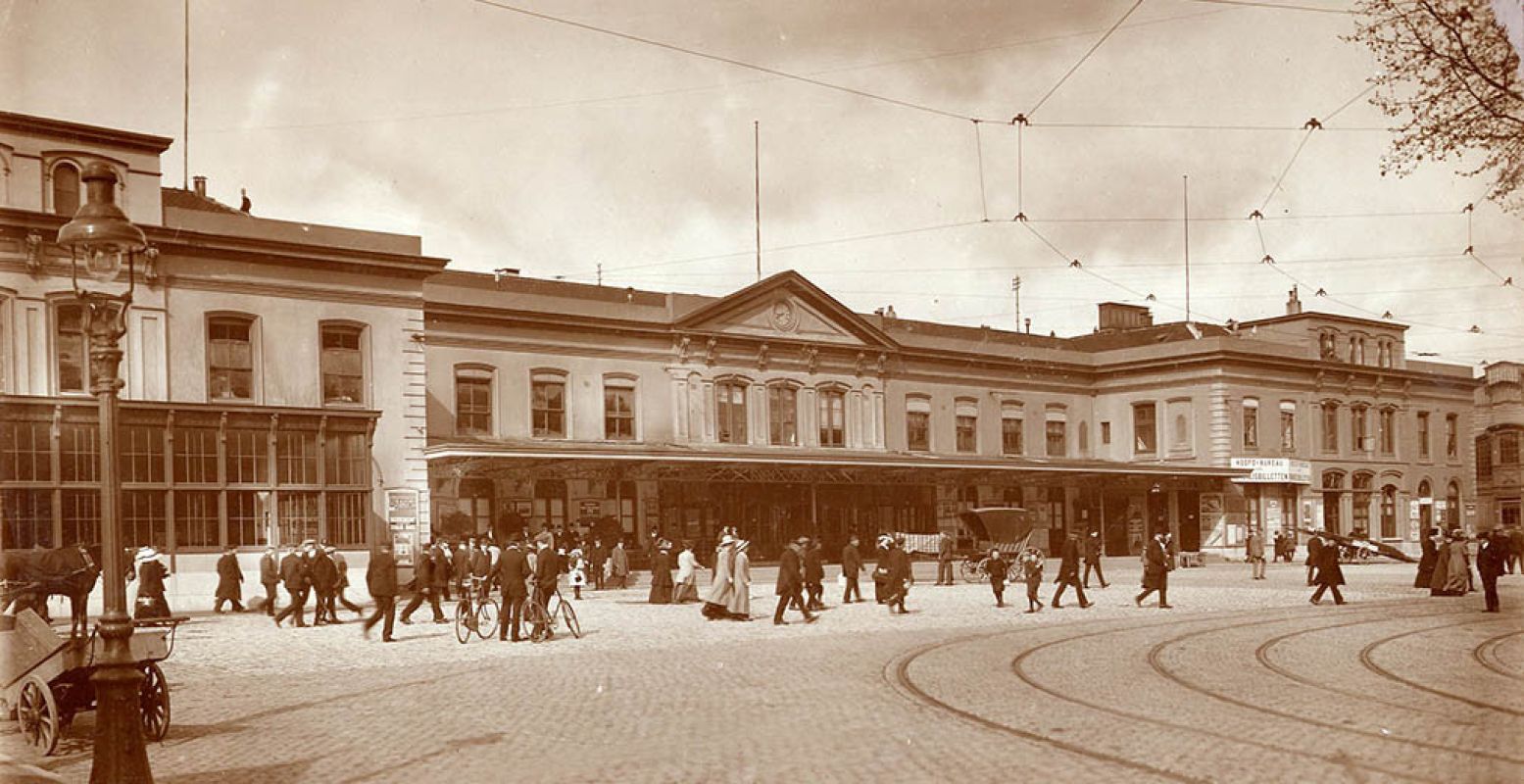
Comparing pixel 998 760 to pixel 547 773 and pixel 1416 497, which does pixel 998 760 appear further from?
pixel 1416 497

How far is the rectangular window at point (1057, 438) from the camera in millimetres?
49125

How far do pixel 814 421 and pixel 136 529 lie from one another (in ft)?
70.1

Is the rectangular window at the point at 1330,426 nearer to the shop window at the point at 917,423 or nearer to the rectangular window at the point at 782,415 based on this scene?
the shop window at the point at 917,423

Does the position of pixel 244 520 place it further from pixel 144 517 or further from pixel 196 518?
pixel 144 517

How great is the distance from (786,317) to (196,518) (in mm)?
19785

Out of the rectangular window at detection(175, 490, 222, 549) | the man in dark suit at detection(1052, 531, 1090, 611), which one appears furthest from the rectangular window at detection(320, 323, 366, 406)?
the man in dark suit at detection(1052, 531, 1090, 611)

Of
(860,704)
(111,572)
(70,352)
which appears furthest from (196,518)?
(111,572)

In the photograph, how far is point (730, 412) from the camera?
39688 mm

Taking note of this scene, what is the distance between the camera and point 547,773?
27.5 feet

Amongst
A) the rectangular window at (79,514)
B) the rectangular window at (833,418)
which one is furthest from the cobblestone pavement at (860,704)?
the rectangular window at (833,418)

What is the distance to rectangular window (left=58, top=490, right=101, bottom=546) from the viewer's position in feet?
79.3

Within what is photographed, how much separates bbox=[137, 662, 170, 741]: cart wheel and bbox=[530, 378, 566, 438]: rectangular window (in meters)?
26.0

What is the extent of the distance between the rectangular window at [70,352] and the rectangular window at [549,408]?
12820 millimetres

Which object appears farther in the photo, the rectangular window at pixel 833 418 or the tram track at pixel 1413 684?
the rectangular window at pixel 833 418
